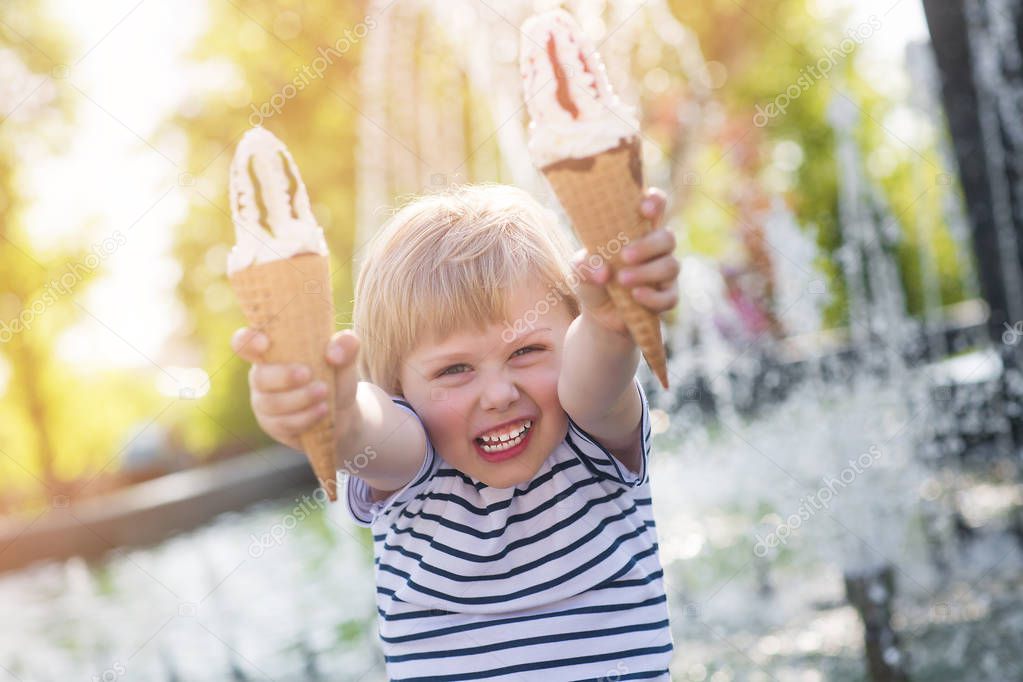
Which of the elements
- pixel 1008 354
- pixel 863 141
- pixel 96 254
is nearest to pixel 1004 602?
pixel 1008 354

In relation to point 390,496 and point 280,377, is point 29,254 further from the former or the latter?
point 280,377

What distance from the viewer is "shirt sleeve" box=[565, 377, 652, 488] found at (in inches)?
84.3

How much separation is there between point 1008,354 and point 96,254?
1273 cm

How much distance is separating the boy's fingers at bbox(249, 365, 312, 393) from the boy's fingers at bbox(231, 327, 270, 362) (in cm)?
2

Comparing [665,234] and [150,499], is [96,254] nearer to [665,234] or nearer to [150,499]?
[150,499]

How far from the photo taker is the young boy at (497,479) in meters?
2.05

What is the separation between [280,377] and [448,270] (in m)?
0.67

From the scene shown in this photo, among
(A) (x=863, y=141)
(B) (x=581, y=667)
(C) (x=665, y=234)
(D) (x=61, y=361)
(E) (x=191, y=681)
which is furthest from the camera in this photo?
(A) (x=863, y=141)

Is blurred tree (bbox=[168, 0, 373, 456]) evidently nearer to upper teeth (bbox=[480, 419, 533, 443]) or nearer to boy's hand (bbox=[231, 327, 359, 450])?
upper teeth (bbox=[480, 419, 533, 443])

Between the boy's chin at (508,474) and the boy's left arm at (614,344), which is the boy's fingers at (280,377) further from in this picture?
the boy's chin at (508,474)

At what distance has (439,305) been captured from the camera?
2092mm

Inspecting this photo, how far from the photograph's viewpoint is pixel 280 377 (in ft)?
4.98
